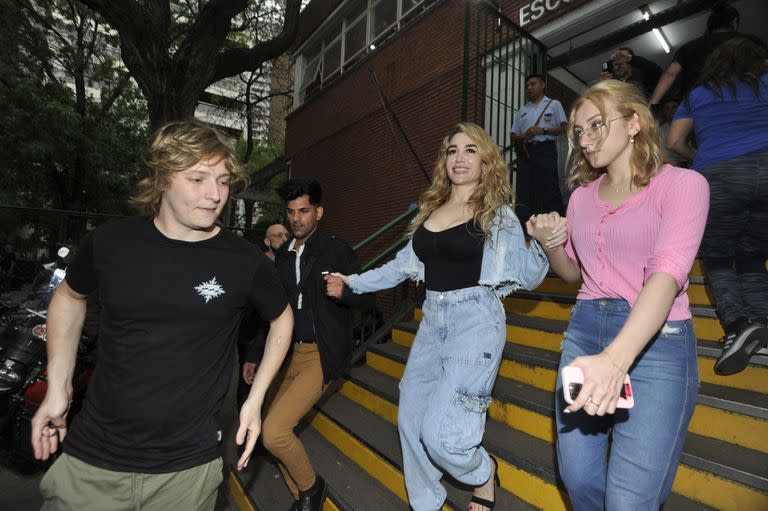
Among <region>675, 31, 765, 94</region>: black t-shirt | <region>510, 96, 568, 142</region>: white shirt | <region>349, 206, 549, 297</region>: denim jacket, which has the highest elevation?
<region>510, 96, 568, 142</region>: white shirt

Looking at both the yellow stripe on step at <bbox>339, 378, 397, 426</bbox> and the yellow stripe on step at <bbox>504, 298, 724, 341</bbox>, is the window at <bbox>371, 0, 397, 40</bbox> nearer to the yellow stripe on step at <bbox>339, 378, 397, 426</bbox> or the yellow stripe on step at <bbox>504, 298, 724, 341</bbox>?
the yellow stripe on step at <bbox>504, 298, 724, 341</bbox>

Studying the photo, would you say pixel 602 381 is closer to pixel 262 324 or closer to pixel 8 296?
pixel 262 324

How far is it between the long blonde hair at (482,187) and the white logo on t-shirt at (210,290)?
1.33 m

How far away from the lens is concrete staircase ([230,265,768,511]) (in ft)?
7.13

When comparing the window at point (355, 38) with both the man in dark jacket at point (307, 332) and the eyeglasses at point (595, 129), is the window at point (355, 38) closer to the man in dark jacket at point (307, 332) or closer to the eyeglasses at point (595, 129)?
the man in dark jacket at point (307, 332)

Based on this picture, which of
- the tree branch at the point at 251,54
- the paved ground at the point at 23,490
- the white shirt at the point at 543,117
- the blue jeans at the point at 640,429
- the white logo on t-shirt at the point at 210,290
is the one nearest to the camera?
the blue jeans at the point at 640,429

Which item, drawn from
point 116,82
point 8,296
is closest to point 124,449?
point 8,296

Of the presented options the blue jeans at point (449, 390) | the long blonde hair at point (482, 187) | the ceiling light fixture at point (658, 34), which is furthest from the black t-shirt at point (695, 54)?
the ceiling light fixture at point (658, 34)

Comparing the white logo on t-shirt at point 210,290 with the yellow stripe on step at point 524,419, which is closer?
the white logo on t-shirt at point 210,290

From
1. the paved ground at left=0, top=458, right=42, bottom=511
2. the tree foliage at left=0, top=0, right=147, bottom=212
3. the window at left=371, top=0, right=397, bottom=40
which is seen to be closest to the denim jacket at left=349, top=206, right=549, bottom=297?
the paved ground at left=0, top=458, right=42, bottom=511

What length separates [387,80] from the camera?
9.91 metres

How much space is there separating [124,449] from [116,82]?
67.6ft

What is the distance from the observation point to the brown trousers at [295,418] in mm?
2895

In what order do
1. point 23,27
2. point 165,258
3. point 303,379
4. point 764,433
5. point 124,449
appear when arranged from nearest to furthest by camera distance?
point 124,449, point 165,258, point 764,433, point 303,379, point 23,27
